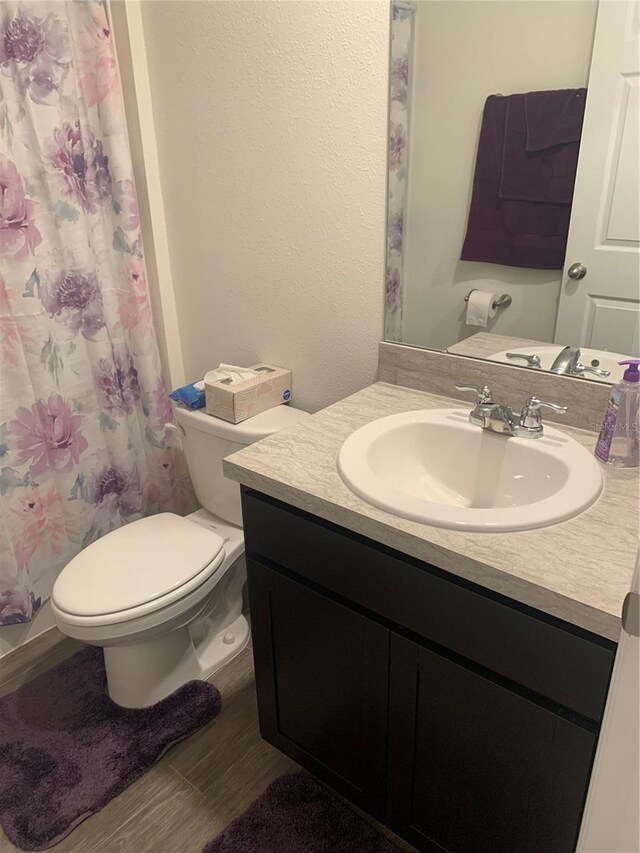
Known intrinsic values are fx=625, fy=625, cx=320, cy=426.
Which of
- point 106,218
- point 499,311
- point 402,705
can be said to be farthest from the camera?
point 106,218

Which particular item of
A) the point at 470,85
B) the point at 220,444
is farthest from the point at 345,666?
the point at 470,85

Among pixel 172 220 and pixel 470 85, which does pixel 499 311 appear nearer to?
pixel 470 85

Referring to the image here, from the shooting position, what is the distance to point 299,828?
4.58ft

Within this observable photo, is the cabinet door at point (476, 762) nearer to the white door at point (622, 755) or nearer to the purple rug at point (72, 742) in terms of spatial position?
the white door at point (622, 755)

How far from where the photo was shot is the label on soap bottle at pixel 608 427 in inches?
44.6

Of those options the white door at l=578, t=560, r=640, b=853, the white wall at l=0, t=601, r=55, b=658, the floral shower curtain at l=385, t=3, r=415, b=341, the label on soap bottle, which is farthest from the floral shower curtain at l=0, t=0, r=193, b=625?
the white door at l=578, t=560, r=640, b=853

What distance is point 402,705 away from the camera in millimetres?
1151

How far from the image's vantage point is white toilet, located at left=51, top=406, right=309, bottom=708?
1.50m

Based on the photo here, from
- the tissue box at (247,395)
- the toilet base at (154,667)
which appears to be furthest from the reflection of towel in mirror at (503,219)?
the toilet base at (154,667)

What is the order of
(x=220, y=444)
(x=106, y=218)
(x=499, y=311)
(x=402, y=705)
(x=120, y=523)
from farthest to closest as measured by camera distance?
(x=120, y=523) < (x=106, y=218) < (x=220, y=444) < (x=499, y=311) < (x=402, y=705)

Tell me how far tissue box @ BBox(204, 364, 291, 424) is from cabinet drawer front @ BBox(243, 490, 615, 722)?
460 millimetres

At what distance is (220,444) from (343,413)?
457 millimetres

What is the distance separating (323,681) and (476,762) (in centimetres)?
34

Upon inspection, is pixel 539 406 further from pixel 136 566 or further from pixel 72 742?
pixel 72 742
